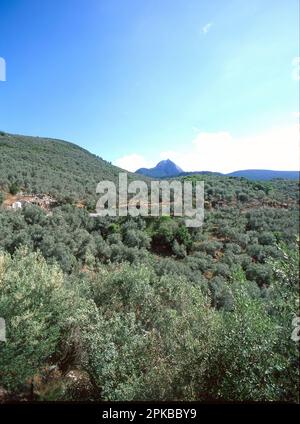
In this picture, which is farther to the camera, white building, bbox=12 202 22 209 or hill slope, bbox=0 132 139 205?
hill slope, bbox=0 132 139 205

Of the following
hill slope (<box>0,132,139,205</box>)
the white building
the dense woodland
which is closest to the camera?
the dense woodland

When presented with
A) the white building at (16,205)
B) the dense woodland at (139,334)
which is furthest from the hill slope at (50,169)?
the dense woodland at (139,334)

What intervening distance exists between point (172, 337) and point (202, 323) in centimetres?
115

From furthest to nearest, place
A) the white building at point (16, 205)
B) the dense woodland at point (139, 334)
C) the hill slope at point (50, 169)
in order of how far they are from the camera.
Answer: the hill slope at point (50, 169)
the white building at point (16, 205)
the dense woodland at point (139, 334)

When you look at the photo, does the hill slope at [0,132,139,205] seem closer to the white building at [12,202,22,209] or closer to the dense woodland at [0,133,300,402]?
the white building at [12,202,22,209]

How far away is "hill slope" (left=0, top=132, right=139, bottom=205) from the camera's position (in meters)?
43.0

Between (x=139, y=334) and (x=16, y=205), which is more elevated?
(x=16, y=205)

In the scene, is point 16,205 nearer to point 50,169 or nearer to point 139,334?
point 50,169

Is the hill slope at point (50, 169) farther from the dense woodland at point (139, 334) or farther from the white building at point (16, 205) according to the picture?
the dense woodland at point (139, 334)

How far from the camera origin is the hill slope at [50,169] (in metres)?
43.0

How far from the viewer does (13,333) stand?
38.3 ft

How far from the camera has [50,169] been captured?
52344 millimetres

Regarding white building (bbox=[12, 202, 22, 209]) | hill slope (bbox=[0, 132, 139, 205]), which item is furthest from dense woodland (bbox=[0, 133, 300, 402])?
hill slope (bbox=[0, 132, 139, 205])

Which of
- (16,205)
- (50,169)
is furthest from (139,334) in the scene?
(50,169)
